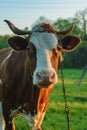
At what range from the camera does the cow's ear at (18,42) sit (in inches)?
300

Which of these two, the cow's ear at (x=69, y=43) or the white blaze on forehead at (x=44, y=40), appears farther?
the cow's ear at (x=69, y=43)

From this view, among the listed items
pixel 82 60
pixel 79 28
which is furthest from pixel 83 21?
pixel 82 60

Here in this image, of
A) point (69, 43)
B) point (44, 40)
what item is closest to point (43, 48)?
point (44, 40)

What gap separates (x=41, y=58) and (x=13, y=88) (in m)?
1.36

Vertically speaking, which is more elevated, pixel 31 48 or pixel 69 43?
pixel 31 48

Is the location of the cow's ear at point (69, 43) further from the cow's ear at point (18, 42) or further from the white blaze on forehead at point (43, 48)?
the cow's ear at point (18, 42)

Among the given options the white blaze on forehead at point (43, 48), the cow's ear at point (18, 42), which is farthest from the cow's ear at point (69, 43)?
the cow's ear at point (18, 42)

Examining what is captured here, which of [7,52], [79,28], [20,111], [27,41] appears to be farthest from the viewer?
[79,28]

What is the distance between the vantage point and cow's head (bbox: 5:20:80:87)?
679cm

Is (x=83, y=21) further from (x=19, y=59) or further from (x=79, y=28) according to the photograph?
(x=19, y=59)

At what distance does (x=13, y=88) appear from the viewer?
26.8 ft

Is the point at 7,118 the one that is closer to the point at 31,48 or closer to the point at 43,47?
the point at 31,48

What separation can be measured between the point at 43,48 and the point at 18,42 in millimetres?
667

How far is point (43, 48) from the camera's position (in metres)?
7.11
